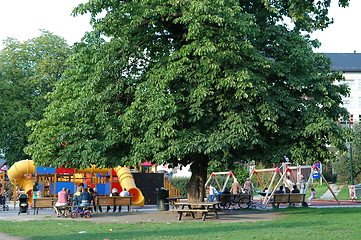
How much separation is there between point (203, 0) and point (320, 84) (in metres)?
6.34

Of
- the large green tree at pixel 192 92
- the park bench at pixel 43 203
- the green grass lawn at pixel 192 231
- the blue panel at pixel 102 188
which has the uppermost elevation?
the large green tree at pixel 192 92

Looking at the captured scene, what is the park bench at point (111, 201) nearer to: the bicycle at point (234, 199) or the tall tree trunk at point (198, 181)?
the tall tree trunk at point (198, 181)

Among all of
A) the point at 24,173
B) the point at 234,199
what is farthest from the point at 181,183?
the point at 234,199

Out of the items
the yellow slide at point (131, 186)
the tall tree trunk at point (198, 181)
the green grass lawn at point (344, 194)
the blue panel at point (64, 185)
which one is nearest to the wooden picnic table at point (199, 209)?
the tall tree trunk at point (198, 181)

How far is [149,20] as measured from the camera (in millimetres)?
25172

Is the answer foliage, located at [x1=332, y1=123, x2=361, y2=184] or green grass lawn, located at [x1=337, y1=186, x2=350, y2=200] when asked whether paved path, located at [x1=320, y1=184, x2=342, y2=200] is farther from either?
foliage, located at [x1=332, y1=123, x2=361, y2=184]

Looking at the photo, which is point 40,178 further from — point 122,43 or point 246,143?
point 246,143

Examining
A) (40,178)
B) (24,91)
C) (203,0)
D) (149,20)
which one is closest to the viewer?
Answer: (203,0)

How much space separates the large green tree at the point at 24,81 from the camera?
5533 cm

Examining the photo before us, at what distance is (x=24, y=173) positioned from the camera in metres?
38.6

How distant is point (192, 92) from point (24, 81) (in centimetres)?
3809

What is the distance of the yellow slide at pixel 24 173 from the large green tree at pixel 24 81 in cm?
1634

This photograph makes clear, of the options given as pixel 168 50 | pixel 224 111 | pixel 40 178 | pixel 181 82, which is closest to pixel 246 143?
pixel 224 111

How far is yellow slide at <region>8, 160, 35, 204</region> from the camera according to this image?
125ft
